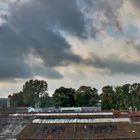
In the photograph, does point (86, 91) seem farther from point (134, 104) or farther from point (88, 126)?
point (88, 126)

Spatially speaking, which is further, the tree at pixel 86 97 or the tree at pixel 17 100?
the tree at pixel 17 100

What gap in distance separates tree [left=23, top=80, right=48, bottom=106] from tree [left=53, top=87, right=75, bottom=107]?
13489mm

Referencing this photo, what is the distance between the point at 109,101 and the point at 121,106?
4.50 metres

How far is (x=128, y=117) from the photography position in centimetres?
5703

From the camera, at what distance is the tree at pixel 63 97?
344ft

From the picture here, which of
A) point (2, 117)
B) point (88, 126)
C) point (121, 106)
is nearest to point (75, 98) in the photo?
→ point (121, 106)

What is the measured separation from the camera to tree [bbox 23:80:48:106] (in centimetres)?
11950

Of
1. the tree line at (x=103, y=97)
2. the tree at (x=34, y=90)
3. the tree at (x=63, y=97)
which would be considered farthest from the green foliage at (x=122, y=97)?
the tree at (x=34, y=90)

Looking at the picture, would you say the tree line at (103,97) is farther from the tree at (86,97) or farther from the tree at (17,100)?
the tree at (17,100)

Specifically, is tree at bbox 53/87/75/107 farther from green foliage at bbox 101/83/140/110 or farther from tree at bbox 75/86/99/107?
green foliage at bbox 101/83/140/110

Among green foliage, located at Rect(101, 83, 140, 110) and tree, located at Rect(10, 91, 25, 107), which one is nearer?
green foliage, located at Rect(101, 83, 140, 110)

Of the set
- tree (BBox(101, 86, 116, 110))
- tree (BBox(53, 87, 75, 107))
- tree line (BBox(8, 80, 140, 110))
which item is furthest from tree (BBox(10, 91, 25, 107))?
tree (BBox(101, 86, 116, 110))

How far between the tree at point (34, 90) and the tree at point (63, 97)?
13.5m

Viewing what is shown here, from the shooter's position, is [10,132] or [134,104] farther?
[134,104]
